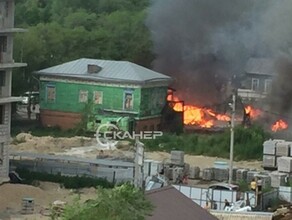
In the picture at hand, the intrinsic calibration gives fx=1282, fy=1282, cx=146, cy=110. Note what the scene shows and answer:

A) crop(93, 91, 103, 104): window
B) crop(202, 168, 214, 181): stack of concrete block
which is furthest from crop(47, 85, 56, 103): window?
crop(202, 168, 214, 181): stack of concrete block

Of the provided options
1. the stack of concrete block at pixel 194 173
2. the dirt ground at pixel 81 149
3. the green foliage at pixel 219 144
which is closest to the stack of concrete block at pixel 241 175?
the stack of concrete block at pixel 194 173

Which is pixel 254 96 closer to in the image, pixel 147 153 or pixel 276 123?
pixel 276 123

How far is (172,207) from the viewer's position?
89.0 ft

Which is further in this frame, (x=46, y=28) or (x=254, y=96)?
(x=46, y=28)

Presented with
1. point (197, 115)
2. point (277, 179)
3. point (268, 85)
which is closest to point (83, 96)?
point (197, 115)

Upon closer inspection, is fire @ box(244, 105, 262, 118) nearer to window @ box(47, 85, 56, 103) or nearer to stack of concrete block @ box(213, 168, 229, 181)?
window @ box(47, 85, 56, 103)

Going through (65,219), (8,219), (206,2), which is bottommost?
(8,219)

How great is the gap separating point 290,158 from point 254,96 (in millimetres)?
17149

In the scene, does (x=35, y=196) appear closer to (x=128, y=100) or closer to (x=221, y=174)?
(x=221, y=174)

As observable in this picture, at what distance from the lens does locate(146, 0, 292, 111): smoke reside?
67375 mm

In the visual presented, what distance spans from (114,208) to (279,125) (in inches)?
1553

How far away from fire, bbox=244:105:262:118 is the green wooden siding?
572 centimetres

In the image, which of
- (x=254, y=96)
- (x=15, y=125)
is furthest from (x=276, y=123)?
(x=15, y=125)

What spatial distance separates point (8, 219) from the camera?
39219 mm
